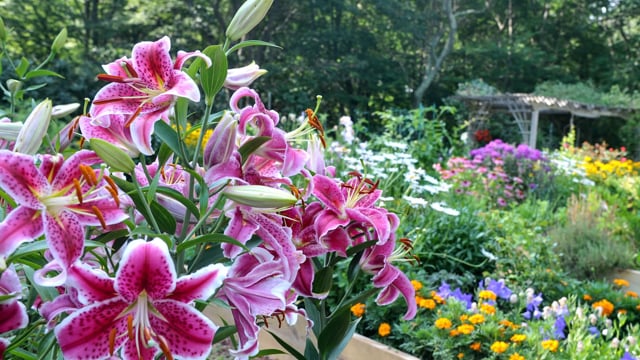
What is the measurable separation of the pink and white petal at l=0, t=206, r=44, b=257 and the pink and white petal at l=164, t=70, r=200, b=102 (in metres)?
0.16

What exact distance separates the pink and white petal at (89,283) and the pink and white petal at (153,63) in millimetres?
207

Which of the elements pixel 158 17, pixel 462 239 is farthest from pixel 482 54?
pixel 462 239

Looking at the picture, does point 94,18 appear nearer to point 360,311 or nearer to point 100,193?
point 360,311

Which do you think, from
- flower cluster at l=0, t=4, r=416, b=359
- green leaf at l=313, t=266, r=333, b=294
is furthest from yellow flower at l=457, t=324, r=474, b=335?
green leaf at l=313, t=266, r=333, b=294

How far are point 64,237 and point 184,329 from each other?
0.12m

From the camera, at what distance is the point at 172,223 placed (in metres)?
0.63

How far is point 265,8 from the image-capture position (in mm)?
697

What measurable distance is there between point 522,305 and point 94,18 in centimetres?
1279

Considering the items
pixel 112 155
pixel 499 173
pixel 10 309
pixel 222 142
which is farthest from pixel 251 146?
pixel 499 173

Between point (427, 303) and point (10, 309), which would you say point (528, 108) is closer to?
point (427, 303)

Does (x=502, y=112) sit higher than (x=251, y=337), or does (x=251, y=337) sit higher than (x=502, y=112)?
(x=251, y=337)

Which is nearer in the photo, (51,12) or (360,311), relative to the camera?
(360,311)

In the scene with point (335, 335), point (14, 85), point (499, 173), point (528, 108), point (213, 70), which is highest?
point (213, 70)

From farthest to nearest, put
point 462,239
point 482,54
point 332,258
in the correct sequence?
point 482,54, point 462,239, point 332,258
